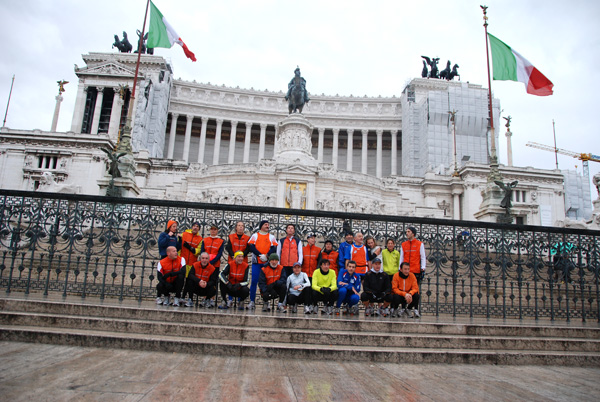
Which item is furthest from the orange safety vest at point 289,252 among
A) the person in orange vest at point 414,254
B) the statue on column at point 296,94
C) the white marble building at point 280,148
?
the statue on column at point 296,94

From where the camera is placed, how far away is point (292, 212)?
353 inches

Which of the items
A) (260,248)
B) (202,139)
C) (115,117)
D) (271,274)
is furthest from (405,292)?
(202,139)

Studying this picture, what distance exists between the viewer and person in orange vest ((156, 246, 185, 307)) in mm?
7926

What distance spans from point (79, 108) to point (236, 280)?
56.9 metres

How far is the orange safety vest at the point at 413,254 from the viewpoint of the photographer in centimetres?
857

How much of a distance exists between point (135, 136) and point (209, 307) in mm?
50852

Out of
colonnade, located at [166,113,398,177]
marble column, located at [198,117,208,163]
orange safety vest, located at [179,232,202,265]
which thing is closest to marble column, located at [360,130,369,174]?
colonnade, located at [166,113,398,177]

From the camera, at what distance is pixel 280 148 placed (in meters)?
35.3

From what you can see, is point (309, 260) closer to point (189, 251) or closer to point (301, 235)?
point (301, 235)

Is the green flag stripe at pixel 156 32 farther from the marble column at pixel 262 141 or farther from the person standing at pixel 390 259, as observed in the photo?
the marble column at pixel 262 141

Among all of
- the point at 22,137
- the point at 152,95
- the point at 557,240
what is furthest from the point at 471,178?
the point at 22,137

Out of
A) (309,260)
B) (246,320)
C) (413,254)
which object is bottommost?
(246,320)

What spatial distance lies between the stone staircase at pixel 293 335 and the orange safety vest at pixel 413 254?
1771 mm

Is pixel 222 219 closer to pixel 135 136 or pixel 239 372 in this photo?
pixel 239 372
